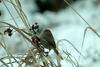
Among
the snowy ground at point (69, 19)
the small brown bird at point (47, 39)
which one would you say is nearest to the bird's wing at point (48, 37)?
the small brown bird at point (47, 39)

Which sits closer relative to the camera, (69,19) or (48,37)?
(48,37)

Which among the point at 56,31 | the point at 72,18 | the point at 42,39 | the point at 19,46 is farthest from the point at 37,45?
the point at 72,18

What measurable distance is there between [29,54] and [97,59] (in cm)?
193

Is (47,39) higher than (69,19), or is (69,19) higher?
(69,19)

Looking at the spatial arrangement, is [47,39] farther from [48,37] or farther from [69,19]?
[69,19]

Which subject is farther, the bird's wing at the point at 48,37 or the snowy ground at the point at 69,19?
the snowy ground at the point at 69,19

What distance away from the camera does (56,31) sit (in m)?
6.38

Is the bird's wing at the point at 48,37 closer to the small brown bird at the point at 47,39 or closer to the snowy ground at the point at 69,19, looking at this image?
the small brown bird at the point at 47,39

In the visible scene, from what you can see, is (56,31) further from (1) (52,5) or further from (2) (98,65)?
(2) (98,65)

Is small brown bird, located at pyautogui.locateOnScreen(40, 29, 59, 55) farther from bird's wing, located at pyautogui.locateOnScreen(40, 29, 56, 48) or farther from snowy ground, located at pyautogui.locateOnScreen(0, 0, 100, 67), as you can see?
snowy ground, located at pyautogui.locateOnScreen(0, 0, 100, 67)

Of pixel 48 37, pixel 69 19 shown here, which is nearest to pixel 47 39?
pixel 48 37

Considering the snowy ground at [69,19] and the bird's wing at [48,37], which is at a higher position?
the snowy ground at [69,19]

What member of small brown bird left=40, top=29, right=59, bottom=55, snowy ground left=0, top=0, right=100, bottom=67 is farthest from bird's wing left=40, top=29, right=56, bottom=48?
snowy ground left=0, top=0, right=100, bottom=67

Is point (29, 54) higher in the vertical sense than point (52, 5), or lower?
lower
